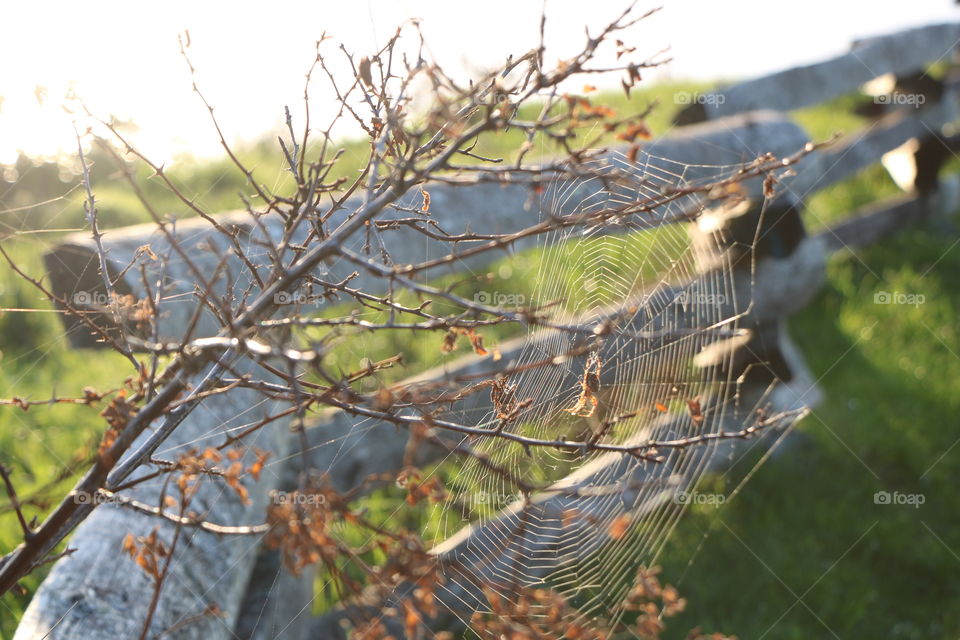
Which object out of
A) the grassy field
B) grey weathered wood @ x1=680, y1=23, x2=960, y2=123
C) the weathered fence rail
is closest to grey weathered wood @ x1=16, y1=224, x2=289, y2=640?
the weathered fence rail

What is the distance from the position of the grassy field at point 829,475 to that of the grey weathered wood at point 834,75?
143cm

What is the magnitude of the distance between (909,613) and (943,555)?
1.40 ft

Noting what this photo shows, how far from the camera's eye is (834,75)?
18.2 ft

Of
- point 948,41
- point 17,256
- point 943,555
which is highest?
point 17,256

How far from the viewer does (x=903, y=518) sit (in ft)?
13.3

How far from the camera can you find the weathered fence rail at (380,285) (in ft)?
5.81

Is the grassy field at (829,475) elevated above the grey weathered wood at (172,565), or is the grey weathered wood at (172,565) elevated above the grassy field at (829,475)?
the grey weathered wood at (172,565)

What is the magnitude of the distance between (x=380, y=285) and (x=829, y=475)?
2766 mm

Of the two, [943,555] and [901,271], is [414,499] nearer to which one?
[943,555]

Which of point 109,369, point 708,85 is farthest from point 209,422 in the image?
point 708,85

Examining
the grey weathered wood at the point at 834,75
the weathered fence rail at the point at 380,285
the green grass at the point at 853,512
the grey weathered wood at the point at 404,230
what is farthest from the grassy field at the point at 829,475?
the grey weathered wood at the point at 834,75

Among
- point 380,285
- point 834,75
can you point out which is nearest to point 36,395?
point 380,285

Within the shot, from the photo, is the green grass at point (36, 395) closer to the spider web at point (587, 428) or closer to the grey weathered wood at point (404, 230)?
the grey weathered wood at point (404, 230)

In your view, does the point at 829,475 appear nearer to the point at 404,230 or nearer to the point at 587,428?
the point at 587,428
